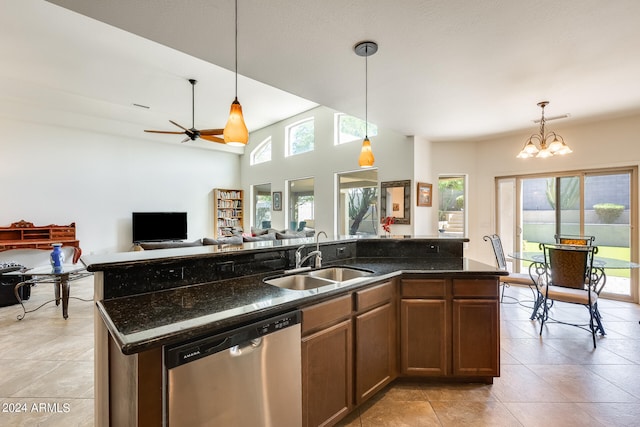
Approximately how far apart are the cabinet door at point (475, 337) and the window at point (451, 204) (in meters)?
3.73

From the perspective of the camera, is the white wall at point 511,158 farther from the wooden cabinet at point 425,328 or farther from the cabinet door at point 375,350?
the cabinet door at point 375,350

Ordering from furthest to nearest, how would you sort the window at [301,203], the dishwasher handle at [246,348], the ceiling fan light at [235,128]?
1. the window at [301,203]
2. the ceiling fan light at [235,128]
3. the dishwasher handle at [246,348]

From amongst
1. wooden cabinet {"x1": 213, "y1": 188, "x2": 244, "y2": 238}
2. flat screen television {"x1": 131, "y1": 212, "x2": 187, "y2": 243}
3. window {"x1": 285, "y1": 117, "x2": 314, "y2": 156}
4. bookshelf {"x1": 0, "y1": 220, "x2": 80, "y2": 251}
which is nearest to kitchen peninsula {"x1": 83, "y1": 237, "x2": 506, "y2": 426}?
window {"x1": 285, "y1": 117, "x2": 314, "y2": 156}

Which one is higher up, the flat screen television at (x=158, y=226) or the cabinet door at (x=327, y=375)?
the flat screen television at (x=158, y=226)

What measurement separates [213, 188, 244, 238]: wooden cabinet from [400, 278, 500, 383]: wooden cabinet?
22.2 feet

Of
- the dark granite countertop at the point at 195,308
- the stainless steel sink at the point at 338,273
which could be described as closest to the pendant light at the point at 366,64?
the stainless steel sink at the point at 338,273

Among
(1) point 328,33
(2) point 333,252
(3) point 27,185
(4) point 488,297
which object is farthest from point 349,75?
(3) point 27,185

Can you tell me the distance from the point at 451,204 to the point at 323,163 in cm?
287

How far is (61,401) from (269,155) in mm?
6929

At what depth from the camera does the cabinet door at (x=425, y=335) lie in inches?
88.0

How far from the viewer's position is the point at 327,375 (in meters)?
1.72

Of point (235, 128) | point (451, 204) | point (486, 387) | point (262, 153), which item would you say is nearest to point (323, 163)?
point (262, 153)

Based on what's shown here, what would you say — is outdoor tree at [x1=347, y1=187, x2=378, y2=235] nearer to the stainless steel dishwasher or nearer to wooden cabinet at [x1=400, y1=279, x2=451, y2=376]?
wooden cabinet at [x1=400, y1=279, x2=451, y2=376]

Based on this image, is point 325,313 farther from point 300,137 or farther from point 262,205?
point 262,205
